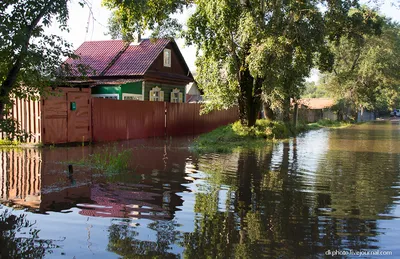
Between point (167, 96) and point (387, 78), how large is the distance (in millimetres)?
29674

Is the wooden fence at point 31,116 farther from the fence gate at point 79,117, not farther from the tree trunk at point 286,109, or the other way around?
the tree trunk at point 286,109

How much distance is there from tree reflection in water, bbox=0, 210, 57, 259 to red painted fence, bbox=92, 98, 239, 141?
1146 centimetres

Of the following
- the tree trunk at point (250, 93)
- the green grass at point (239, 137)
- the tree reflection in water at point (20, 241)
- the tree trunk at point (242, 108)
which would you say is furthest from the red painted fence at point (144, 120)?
the tree reflection in water at point (20, 241)

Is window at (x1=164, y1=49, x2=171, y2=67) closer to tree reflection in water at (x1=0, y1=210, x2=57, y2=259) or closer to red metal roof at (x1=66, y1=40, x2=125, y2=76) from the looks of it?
red metal roof at (x1=66, y1=40, x2=125, y2=76)

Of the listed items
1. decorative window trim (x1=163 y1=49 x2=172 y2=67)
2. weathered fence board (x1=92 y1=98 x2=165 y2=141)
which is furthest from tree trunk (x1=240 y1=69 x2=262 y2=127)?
decorative window trim (x1=163 y1=49 x2=172 y2=67)

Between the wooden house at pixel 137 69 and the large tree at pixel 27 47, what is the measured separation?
52.1 feet

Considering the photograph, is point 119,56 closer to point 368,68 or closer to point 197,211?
point 197,211

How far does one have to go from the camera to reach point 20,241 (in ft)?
16.8

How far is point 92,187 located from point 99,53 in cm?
2174

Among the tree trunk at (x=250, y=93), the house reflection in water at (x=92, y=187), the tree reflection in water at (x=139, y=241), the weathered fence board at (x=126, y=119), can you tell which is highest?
the tree trunk at (x=250, y=93)

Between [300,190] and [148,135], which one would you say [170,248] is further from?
[148,135]

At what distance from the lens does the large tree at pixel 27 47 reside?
6.23 metres

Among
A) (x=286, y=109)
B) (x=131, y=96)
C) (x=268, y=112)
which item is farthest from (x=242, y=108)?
(x=131, y=96)

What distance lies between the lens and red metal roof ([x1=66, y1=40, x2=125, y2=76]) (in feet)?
87.8
